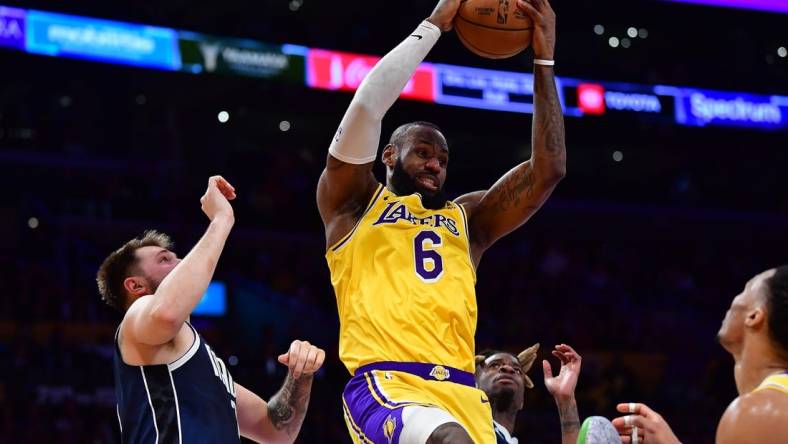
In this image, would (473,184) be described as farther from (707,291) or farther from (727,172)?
(727,172)

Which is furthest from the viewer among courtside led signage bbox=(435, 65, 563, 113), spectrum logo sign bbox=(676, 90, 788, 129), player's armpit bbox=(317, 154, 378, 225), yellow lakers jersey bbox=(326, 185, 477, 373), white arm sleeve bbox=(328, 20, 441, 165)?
spectrum logo sign bbox=(676, 90, 788, 129)

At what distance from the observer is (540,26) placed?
467 cm

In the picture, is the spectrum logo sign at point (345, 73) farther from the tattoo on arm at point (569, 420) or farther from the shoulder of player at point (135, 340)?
the shoulder of player at point (135, 340)

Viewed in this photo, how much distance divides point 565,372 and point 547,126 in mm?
1294

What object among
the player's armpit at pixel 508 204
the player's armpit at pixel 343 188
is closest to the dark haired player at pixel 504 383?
the player's armpit at pixel 508 204

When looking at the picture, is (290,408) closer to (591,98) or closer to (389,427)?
(389,427)

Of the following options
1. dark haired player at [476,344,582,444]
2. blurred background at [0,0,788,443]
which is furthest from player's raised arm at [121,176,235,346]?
blurred background at [0,0,788,443]

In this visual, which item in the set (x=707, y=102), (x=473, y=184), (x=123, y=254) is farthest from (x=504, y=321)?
(x=123, y=254)

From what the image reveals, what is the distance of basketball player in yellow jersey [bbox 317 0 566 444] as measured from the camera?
407cm

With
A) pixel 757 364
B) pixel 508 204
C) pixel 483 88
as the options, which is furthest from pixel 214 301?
pixel 757 364

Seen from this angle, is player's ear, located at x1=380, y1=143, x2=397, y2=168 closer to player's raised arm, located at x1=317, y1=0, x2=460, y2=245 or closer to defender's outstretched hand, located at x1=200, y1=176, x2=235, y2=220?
player's raised arm, located at x1=317, y1=0, x2=460, y2=245

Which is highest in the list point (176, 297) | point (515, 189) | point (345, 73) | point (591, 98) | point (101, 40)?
point (101, 40)

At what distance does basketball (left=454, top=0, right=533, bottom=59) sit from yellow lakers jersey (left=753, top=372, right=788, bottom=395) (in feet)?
7.10

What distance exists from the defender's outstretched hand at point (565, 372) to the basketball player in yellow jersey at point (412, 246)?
73 cm
